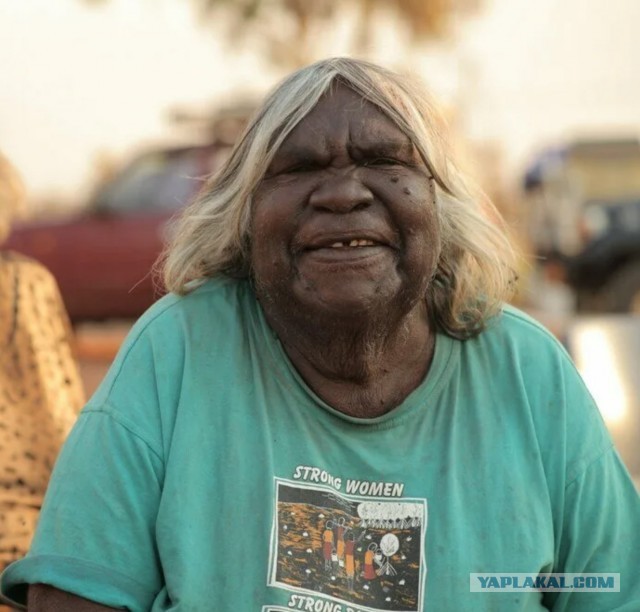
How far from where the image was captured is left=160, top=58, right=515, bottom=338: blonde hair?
2186mm

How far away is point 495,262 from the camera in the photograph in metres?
2.46

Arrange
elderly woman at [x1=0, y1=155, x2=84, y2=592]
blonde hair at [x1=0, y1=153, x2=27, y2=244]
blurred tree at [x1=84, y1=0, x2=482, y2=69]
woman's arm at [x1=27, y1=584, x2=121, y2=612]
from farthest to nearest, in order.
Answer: blurred tree at [x1=84, y1=0, x2=482, y2=69] < blonde hair at [x1=0, y1=153, x2=27, y2=244] < elderly woman at [x1=0, y1=155, x2=84, y2=592] < woman's arm at [x1=27, y1=584, x2=121, y2=612]

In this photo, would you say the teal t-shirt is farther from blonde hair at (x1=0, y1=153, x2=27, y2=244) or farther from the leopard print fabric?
blonde hair at (x1=0, y1=153, x2=27, y2=244)

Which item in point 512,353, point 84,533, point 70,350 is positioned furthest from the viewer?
point 70,350

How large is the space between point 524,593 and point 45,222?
984cm

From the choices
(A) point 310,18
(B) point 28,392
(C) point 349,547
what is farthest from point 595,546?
(A) point 310,18

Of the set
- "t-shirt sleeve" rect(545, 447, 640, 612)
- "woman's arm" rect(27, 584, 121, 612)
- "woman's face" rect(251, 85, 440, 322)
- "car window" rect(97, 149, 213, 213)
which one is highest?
"car window" rect(97, 149, 213, 213)

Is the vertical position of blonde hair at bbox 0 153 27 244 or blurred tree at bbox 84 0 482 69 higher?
blurred tree at bbox 84 0 482 69

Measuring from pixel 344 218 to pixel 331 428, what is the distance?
0.38 m

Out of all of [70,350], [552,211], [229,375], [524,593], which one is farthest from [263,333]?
[552,211]

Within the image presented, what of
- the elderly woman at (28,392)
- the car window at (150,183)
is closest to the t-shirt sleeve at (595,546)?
the elderly woman at (28,392)

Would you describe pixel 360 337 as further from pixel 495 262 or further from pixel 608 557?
pixel 608 557

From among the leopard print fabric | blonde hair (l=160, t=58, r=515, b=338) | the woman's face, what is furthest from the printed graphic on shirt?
the leopard print fabric

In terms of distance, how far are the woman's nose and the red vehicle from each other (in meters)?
8.73
